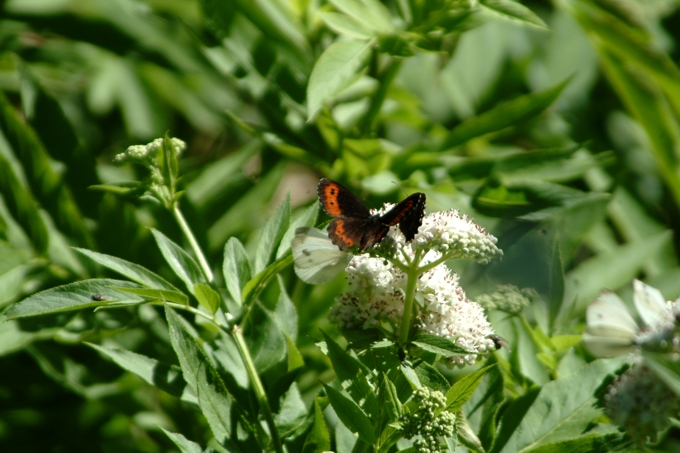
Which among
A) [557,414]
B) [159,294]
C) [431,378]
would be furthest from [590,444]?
[159,294]

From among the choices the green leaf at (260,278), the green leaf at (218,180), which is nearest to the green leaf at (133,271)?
the green leaf at (260,278)

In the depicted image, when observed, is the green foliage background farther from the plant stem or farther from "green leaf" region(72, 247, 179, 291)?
"green leaf" region(72, 247, 179, 291)

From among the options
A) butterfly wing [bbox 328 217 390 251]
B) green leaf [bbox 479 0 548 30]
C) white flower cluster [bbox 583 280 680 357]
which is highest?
green leaf [bbox 479 0 548 30]

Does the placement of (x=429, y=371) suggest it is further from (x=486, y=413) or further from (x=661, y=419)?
(x=661, y=419)

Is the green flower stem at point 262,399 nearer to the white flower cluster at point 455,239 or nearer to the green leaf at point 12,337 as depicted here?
the white flower cluster at point 455,239

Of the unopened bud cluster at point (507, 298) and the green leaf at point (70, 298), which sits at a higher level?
the green leaf at point (70, 298)

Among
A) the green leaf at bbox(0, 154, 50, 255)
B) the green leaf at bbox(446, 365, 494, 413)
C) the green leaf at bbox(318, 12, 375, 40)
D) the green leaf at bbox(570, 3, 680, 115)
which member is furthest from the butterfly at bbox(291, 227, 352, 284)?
the green leaf at bbox(570, 3, 680, 115)
